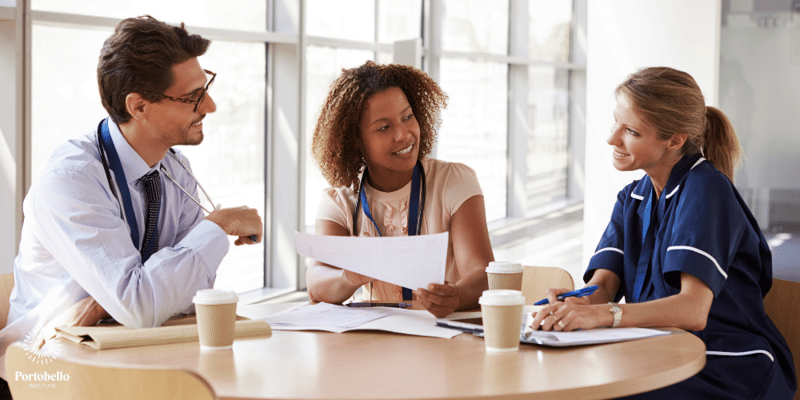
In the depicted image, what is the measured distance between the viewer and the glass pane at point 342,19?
208 inches

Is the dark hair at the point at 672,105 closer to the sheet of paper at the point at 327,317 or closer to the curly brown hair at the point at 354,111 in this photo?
the curly brown hair at the point at 354,111

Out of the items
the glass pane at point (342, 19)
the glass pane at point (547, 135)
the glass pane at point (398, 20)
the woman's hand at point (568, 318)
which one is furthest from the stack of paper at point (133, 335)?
the glass pane at point (547, 135)

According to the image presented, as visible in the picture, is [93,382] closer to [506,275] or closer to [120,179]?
[120,179]

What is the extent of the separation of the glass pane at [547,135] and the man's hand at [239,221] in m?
5.80

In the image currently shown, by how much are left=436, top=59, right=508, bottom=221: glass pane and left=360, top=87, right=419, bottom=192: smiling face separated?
4.08 meters

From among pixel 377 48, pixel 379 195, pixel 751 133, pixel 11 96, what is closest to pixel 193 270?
pixel 379 195

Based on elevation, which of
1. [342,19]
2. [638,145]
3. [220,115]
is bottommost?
[638,145]

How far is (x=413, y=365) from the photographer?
4.28 ft

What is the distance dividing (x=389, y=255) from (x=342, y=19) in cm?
418

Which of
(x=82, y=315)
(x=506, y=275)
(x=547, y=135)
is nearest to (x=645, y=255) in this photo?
(x=506, y=275)

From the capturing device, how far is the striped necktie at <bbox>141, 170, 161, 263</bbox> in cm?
187

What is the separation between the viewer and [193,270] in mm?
1666

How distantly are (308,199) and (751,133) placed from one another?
10.9ft

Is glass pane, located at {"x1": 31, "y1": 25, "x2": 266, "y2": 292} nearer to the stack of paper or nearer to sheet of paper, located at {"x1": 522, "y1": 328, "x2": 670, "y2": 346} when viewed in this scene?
the stack of paper
